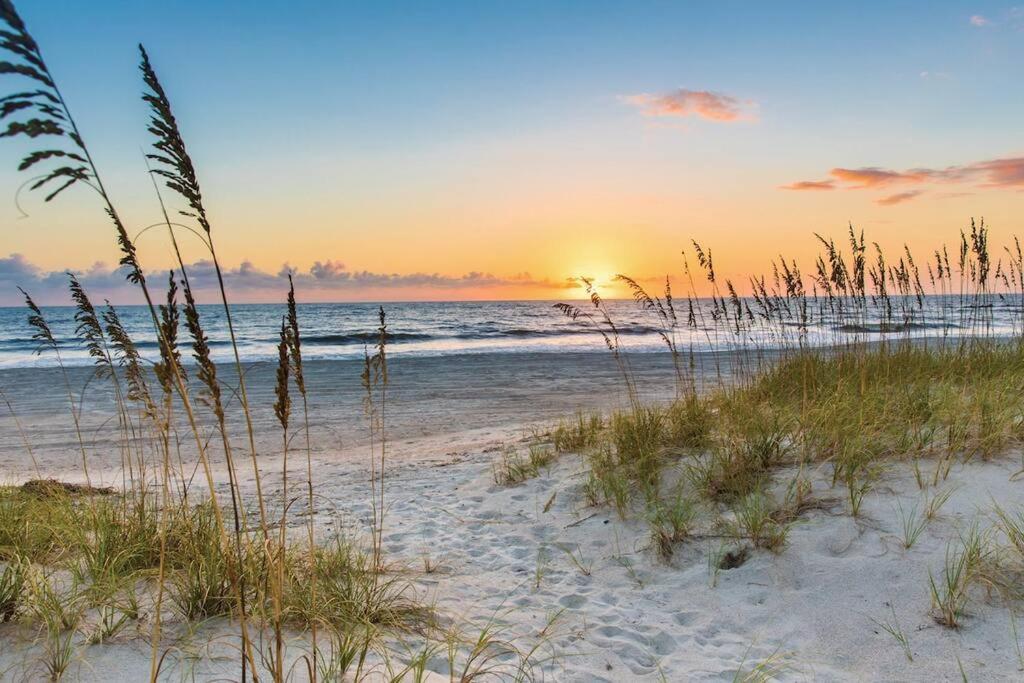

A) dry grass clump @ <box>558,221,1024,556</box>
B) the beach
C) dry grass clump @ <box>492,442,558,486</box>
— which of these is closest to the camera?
the beach

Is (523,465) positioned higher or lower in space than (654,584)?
higher

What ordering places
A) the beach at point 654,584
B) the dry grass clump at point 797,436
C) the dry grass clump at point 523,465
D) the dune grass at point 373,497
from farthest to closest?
the dry grass clump at point 523,465, the dry grass clump at point 797,436, the beach at point 654,584, the dune grass at point 373,497

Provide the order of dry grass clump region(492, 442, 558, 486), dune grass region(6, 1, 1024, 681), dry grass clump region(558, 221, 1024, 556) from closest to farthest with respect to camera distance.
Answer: dune grass region(6, 1, 1024, 681)
dry grass clump region(558, 221, 1024, 556)
dry grass clump region(492, 442, 558, 486)

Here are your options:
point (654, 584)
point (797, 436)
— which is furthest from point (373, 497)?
point (797, 436)

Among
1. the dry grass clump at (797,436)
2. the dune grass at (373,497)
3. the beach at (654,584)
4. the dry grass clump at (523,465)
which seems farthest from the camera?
the dry grass clump at (523,465)

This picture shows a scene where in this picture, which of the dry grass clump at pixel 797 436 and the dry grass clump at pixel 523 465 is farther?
the dry grass clump at pixel 523 465

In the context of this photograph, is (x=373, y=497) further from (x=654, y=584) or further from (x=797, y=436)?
(x=797, y=436)

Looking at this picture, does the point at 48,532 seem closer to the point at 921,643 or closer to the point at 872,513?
the point at 921,643

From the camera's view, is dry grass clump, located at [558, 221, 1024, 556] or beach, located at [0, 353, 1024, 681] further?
dry grass clump, located at [558, 221, 1024, 556]

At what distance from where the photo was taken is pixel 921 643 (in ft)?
10.3

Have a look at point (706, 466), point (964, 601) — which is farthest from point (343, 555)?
point (964, 601)

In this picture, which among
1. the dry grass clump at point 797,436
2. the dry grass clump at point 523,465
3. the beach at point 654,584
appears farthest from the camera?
the dry grass clump at point 523,465

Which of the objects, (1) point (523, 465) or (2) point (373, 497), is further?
(1) point (523, 465)

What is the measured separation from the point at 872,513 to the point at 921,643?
3.77ft
